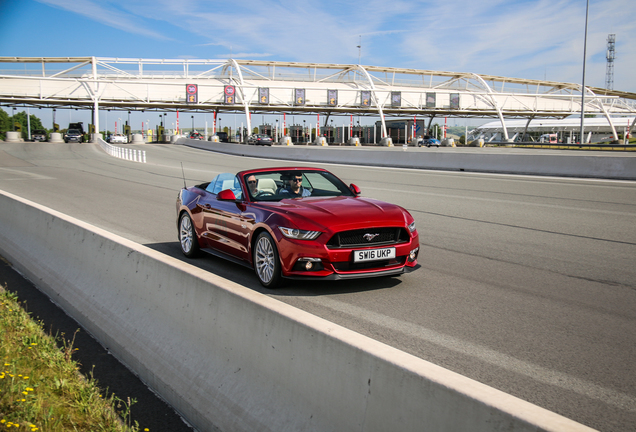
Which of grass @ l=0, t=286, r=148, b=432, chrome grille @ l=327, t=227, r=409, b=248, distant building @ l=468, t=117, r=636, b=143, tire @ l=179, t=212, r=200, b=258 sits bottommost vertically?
grass @ l=0, t=286, r=148, b=432

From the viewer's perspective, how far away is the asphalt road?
13.4ft

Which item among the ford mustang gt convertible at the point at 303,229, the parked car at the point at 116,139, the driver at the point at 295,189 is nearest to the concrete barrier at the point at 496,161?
the ford mustang gt convertible at the point at 303,229

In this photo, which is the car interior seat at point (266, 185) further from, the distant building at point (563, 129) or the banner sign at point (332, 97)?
the distant building at point (563, 129)

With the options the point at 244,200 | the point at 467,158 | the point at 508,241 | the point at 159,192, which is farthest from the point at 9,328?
the point at 467,158

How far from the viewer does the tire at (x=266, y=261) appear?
642cm

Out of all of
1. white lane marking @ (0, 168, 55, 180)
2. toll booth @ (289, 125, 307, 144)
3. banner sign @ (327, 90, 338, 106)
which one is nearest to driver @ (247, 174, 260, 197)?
white lane marking @ (0, 168, 55, 180)

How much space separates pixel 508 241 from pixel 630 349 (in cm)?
486

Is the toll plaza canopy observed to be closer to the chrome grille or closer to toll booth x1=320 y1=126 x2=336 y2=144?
toll booth x1=320 y1=126 x2=336 y2=144

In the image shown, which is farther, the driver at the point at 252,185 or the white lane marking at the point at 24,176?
the white lane marking at the point at 24,176

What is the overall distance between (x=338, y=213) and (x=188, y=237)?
299cm

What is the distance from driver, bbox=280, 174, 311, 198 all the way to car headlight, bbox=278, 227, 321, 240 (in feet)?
4.06

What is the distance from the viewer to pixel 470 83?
106m

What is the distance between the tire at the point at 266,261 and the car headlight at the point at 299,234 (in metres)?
0.24

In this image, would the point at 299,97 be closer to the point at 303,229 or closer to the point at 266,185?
the point at 266,185
